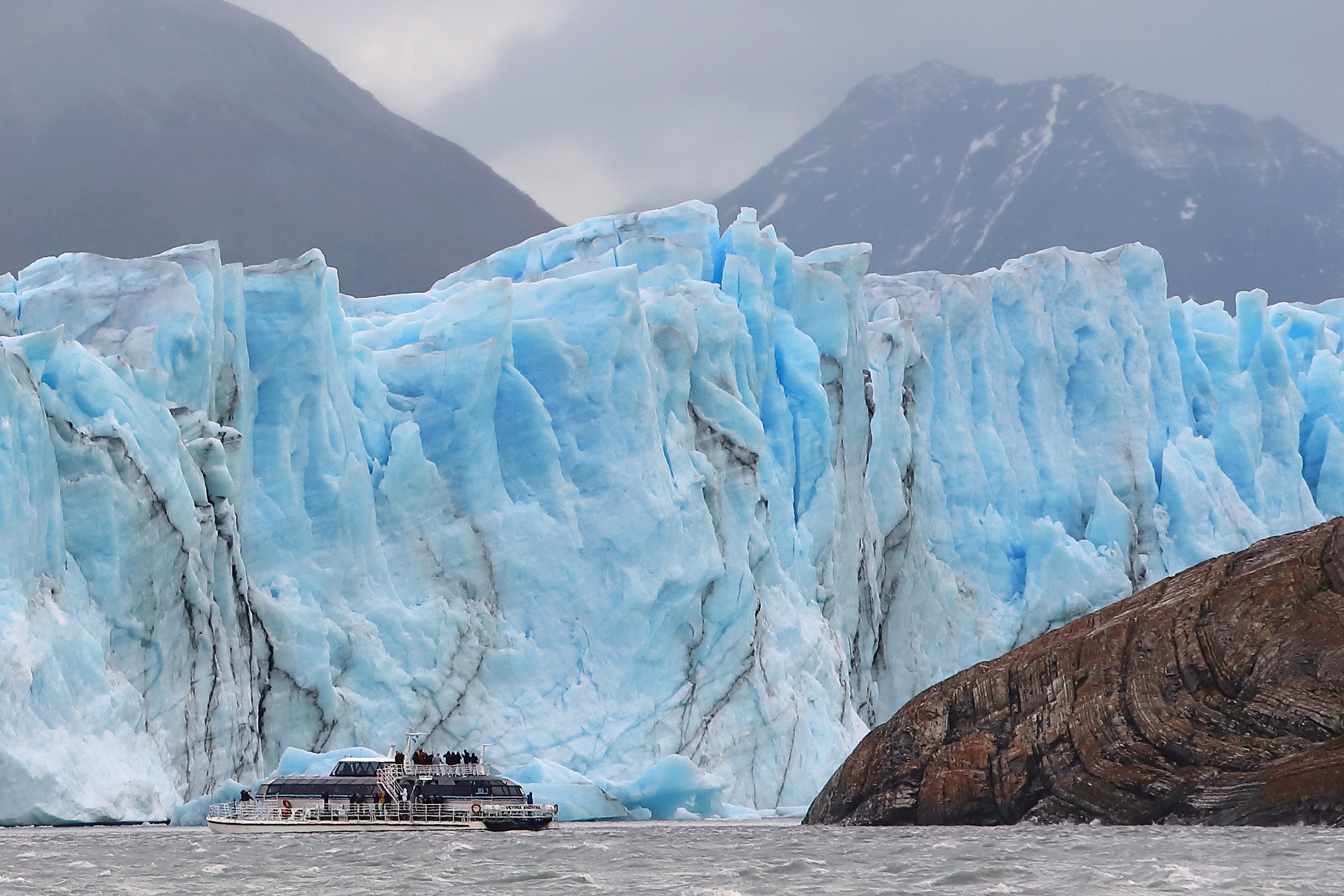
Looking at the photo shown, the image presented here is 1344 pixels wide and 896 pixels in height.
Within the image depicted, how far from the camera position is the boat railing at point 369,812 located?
17.7 meters

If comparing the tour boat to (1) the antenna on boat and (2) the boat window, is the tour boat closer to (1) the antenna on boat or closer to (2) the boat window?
(2) the boat window

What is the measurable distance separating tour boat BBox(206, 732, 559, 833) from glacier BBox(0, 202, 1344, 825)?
0.76 meters

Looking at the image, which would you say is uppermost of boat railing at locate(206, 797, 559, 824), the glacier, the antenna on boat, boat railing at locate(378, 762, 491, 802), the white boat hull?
the glacier

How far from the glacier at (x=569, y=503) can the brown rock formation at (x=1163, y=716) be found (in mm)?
4764

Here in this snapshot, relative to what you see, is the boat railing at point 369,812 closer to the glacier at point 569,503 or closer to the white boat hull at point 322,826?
the white boat hull at point 322,826

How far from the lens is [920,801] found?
15805 mm

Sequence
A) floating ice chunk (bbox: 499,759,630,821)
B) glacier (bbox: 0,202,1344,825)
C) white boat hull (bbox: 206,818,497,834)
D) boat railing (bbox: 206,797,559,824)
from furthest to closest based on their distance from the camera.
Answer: floating ice chunk (bbox: 499,759,630,821) < glacier (bbox: 0,202,1344,825) < boat railing (bbox: 206,797,559,824) < white boat hull (bbox: 206,818,497,834)

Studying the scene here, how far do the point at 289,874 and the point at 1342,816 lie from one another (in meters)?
8.18

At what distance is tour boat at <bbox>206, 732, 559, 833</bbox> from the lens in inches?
698

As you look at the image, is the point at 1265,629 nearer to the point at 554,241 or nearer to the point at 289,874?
the point at 289,874

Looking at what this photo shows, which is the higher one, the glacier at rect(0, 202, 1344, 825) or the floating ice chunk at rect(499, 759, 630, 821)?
the glacier at rect(0, 202, 1344, 825)

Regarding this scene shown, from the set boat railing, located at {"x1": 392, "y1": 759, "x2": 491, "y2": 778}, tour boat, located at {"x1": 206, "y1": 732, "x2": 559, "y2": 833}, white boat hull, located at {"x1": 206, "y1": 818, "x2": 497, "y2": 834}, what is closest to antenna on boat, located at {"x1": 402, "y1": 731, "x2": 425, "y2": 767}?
boat railing, located at {"x1": 392, "y1": 759, "x2": 491, "y2": 778}

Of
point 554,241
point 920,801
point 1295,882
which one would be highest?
point 554,241

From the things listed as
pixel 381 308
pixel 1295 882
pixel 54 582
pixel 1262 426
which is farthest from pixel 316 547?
pixel 1262 426
